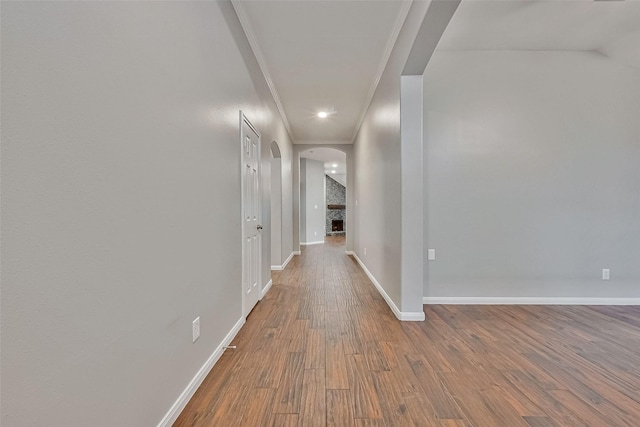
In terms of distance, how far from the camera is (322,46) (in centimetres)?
279

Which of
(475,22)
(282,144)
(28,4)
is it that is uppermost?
(475,22)

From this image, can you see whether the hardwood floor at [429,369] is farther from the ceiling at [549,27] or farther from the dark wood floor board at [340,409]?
the ceiling at [549,27]

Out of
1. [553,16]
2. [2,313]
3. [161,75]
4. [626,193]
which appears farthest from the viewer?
[626,193]

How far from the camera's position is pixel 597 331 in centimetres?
236

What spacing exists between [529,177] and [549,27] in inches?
56.7

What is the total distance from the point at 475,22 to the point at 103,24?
298 cm

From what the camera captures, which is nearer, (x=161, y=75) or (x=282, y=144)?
(x=161, y=75)

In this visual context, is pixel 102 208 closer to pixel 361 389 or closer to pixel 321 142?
pixel 361 389

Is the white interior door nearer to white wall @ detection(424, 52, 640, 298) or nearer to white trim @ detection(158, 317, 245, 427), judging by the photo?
white trim @ detection(158, 317, 245, 427)

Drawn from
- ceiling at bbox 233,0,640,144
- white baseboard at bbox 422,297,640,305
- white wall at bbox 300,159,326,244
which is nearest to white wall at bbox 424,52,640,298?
white baseboard at bbox 422,297,640,305

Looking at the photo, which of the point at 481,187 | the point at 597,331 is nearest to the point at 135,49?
the point at 481,187

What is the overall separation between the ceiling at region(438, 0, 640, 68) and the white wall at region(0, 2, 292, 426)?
2390 mm

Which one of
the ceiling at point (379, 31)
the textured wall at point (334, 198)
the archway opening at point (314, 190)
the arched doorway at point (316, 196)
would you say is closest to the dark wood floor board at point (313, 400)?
the ceiling at point (379, 31)

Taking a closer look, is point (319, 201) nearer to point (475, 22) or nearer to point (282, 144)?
point (282, 144)
